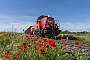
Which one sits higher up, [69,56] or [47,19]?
[47,19]

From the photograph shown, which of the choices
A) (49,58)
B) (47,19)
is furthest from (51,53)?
(47,19)

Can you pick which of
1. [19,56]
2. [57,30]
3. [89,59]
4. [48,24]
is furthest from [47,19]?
[89,59]

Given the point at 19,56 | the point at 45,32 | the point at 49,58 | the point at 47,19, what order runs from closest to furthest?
the point at 49,58 < the point at 19,56 < the point at 45,32 < the point at 47,19

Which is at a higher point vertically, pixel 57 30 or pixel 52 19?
pixel 52 19

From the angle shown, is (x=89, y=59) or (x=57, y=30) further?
(x=57, y=30)

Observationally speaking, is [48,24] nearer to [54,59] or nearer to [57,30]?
[57,30]

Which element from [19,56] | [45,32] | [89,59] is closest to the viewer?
[89,59]

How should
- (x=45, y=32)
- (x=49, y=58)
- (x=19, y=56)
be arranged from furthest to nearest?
1. (x=45, y=32)
2. (x=19, y=56)
3. (x=49, y=58)

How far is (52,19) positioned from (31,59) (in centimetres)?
1494

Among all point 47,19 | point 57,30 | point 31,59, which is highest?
point 47,19

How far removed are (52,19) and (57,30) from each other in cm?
185

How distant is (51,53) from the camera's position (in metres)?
5.11

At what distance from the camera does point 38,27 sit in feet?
67.2

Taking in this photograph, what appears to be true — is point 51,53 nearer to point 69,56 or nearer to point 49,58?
point 49,58
